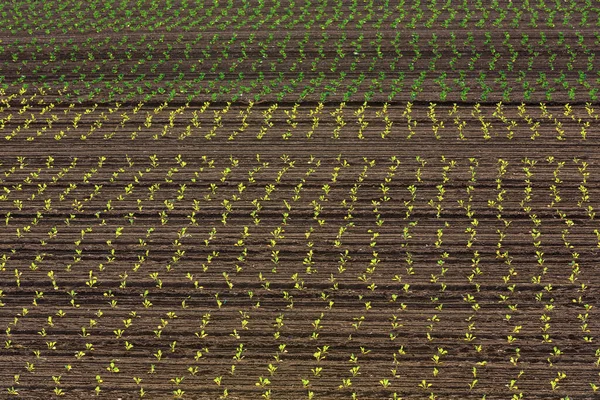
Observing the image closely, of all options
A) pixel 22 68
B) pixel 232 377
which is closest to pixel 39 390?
pixel 232 377

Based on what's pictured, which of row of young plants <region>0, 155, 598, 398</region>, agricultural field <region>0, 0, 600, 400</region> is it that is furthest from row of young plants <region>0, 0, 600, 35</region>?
row of young plants <region>0, 155, 598, 398</region>

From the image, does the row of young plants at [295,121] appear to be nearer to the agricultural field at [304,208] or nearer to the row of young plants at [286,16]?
the agricultural field at [304,208]

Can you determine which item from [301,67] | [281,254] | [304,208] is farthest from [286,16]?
[281,254]

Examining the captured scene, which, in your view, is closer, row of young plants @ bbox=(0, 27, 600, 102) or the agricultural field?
the agricultural field

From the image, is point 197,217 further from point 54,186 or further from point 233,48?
point 233,48

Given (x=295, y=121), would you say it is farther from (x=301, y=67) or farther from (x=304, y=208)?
(x=304, y=208)

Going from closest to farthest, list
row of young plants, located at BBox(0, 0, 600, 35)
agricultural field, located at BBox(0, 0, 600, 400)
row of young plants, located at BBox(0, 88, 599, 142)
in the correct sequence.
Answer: agricultural field, located at BBox(0, 0, 600, 400) < row of young plants, located at BBox(0, 88, 599, 142) < row of young plants, located at BBox(0, 0, 600, 35)

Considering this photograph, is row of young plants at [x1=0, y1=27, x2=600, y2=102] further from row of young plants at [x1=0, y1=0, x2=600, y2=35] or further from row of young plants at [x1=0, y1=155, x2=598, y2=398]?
row of young plants at [x1=0, y1=155, x2=598, y2=398]
